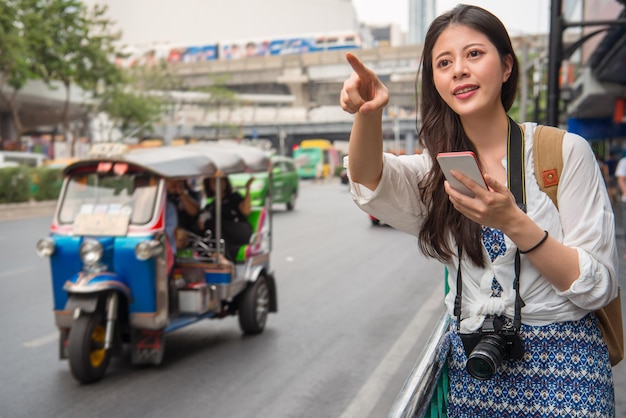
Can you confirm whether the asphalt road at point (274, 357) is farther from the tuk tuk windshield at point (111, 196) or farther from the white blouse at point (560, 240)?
the white blouse at point (560, 240)

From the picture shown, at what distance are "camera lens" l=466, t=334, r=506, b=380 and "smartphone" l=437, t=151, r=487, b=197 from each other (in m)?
0.39

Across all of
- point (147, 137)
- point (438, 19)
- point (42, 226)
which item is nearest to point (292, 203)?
point (42, 226)

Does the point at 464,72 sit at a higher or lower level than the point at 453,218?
higher

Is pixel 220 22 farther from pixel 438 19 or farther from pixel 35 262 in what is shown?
pixel 438 19

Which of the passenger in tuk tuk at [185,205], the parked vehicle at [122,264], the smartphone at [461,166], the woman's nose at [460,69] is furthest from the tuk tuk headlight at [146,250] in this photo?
the smartphone at [461,166]

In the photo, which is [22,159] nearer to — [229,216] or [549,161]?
[229,216]

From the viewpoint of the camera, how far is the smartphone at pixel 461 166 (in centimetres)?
145

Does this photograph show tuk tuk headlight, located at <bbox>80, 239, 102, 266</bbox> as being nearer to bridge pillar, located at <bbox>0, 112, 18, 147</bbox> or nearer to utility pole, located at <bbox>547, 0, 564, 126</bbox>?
utility pole, located at <bbox>547, 0, 564, 126</bbox>

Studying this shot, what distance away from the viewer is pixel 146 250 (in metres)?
6.02

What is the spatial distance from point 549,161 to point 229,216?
6.22 meters

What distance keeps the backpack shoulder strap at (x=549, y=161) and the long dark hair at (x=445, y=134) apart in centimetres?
18

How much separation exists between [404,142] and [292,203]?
121 feet

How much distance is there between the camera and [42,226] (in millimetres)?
18391

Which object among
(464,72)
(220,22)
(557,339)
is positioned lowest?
(557,339)
